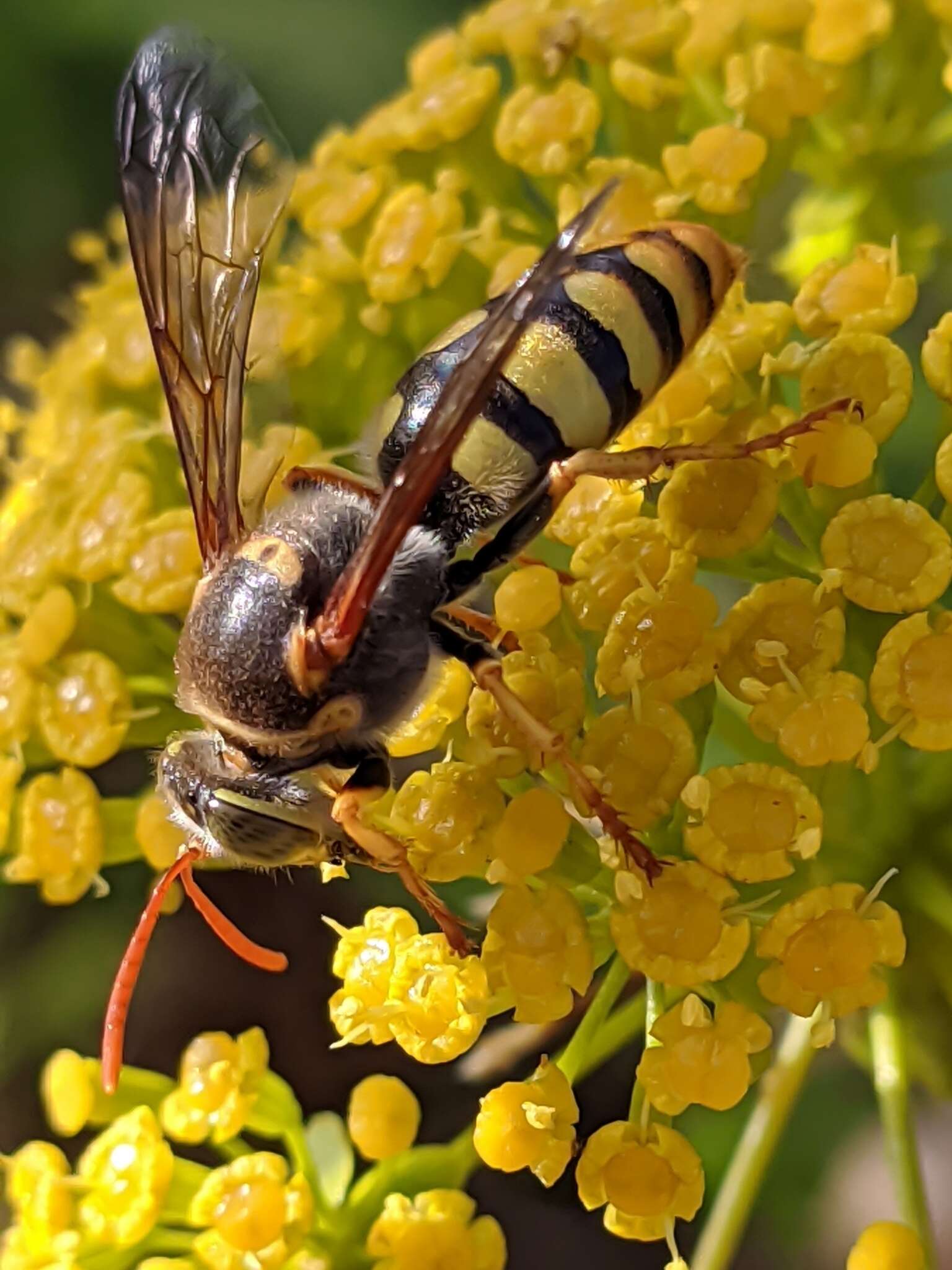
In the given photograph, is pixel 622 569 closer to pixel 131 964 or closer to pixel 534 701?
pixel 534 701

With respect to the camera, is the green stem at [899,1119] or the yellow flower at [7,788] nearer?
the green stem at [899,1119]

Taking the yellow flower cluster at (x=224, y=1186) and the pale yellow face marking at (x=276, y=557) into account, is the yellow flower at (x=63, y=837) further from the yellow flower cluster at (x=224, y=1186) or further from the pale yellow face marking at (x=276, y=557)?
the pale yellow face marking at (x=276, y=557)

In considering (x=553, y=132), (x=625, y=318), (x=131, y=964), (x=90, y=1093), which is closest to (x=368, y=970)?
(x=131, y=964)

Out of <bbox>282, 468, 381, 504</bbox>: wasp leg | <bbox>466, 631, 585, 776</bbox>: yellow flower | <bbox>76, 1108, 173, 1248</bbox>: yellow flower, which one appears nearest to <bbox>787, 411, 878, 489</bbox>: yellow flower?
<bbox>466, 631, 585, 776</bbox>: yellow flower

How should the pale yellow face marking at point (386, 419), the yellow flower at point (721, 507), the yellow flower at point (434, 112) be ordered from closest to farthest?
the yellow flower at point (721, 507), the pale yellow face marking at point (386, 419), the yellow flower at point (434, 112)

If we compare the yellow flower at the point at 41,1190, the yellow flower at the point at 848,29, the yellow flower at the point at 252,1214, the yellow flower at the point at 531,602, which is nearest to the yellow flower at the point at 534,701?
the yellow flower at the point at 531,602

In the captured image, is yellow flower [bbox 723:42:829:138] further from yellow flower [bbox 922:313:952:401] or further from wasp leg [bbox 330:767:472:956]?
wasp leg [bbox 330:767:472:956]
